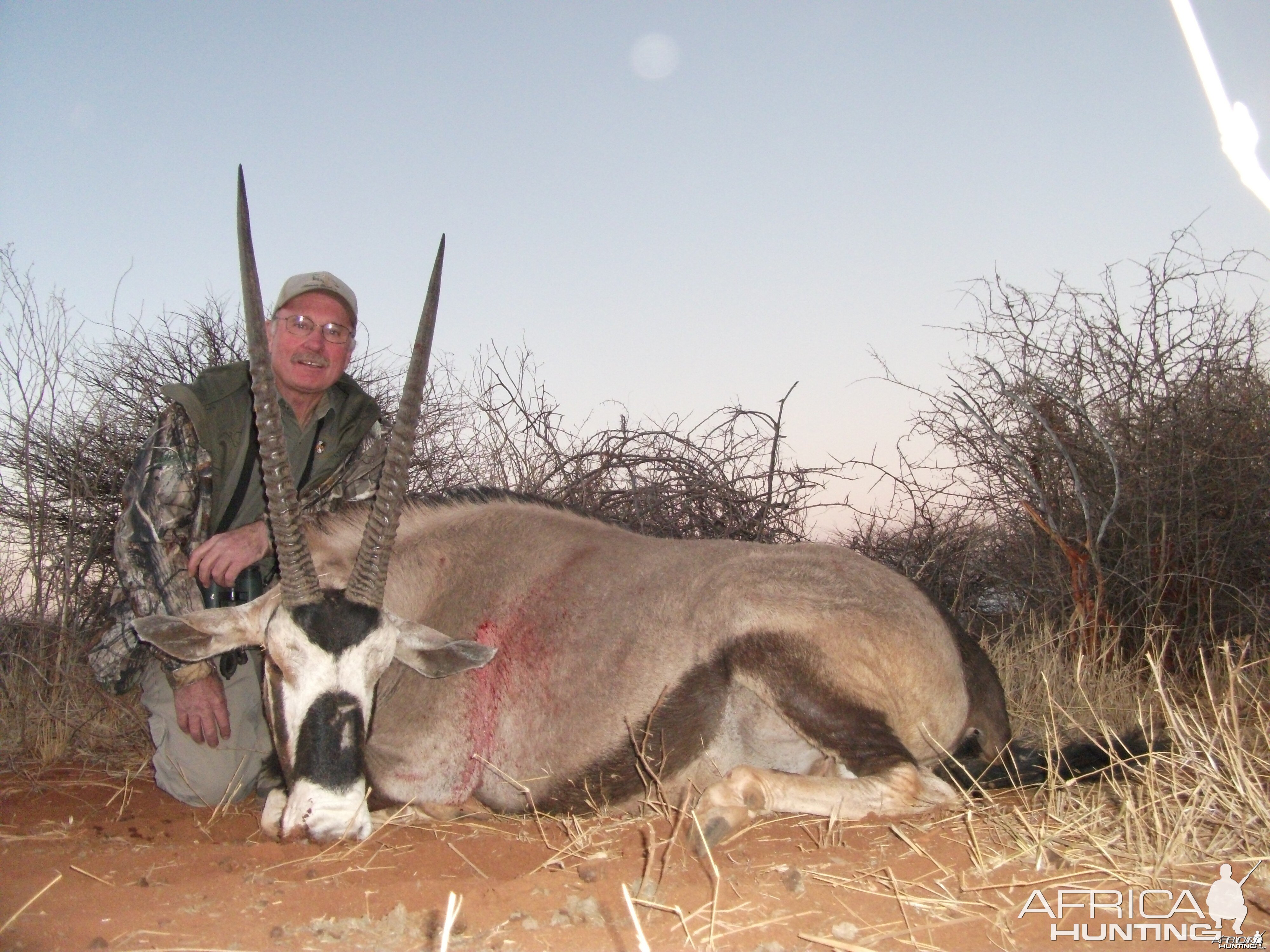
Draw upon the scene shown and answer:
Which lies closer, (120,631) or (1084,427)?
(120,631)

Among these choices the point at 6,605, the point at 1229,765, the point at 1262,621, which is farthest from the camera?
the point at 6,605

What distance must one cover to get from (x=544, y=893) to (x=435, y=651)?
4.44ft

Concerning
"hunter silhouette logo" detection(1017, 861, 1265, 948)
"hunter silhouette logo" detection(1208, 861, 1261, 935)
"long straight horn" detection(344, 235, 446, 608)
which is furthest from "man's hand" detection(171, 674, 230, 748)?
"hunter silhouette logo" detection(1208, 861, 1261, 935)

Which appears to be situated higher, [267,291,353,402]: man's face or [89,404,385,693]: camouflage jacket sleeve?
[267,291,353,402]: man's face

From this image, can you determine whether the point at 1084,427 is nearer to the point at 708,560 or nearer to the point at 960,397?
the point at 960,397

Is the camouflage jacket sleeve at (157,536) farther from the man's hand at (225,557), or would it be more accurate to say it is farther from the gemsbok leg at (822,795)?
the gemsbok leg at (822,795)

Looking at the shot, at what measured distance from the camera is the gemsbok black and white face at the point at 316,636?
3414 millimetres

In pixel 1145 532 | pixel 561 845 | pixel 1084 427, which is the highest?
pixel 1084 427

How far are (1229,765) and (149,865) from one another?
3.47 meters

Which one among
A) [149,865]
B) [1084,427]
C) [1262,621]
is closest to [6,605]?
[149,865]

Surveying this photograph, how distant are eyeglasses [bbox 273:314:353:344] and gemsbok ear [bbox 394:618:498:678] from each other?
6.16 ft

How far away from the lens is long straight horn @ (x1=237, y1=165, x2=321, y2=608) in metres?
3.66

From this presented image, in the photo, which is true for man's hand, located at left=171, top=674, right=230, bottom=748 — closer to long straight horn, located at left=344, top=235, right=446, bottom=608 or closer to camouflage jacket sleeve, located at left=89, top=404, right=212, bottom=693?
camouflage jacket sleeve, located at left=89, top=404, right=212, bottom=693

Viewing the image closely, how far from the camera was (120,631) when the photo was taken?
4867 mm
